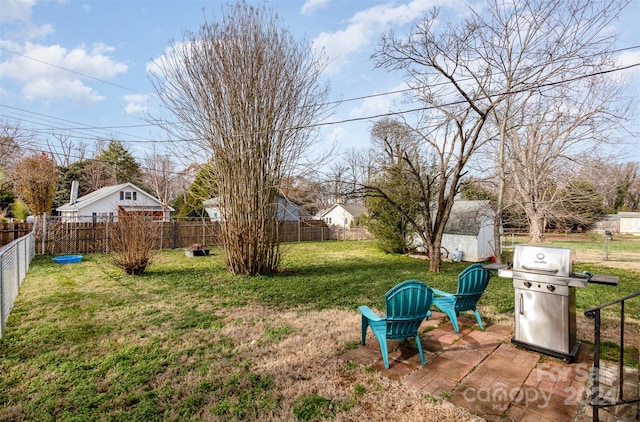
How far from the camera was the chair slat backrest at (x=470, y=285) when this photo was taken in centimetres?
371

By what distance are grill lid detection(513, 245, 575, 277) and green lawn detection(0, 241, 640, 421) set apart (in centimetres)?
165

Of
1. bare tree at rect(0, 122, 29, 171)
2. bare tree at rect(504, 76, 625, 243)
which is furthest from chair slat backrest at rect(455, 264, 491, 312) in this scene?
bare tree at rect(0, 122, 29, 171)

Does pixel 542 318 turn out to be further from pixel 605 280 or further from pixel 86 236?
pixel 86 236

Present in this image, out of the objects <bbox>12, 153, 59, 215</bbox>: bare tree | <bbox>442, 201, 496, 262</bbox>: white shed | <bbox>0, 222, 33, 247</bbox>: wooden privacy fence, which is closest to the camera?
<bbox>0, 222, 33, 247</bbox>: wooden privacy fence

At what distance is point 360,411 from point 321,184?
22.0 ft

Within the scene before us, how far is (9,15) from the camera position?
8.59 m

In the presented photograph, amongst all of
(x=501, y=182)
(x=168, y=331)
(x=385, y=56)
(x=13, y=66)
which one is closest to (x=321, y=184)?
(x=385, y=56)

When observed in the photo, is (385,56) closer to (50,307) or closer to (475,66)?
(475,66)

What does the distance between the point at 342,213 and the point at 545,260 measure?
35.3 metres

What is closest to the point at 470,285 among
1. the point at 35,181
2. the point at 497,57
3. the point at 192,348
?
the point at 192,348

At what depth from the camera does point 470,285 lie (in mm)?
3762

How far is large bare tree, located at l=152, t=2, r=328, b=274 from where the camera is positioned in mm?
7109

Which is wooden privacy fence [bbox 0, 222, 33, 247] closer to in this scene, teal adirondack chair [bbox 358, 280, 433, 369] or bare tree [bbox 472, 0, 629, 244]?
teal adirondack chair [bbox 358, 280, 433, 369]

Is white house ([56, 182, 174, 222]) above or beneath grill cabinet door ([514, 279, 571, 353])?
above
